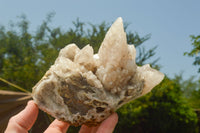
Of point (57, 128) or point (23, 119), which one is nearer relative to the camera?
point (23, 119)

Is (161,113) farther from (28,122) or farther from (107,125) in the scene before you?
(28,122)

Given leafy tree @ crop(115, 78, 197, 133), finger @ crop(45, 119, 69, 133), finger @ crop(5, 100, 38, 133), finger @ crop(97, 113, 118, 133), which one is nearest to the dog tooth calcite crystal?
finger @ crop(97, 113, 118, 133)

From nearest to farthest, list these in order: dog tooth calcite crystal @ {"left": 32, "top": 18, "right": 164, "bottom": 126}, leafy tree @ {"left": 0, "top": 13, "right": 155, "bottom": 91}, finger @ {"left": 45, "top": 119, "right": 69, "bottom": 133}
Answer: dog tooth calcite crystal @ {"left": 32, "top": 18, "right": 164, "bottom": 126} → finger @ {"left": 45, "top": 119, "right": 69, "bottom": 133} → leafy tree @ {"left": 0, "top": 13, "right": 155, "bottom": 91}

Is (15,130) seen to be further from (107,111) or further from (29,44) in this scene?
(29,44)

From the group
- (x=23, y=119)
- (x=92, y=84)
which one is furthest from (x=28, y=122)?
(x=92, y=84)

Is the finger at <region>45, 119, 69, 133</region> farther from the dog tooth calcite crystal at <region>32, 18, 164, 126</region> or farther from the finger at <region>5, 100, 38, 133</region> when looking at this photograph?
the dog tooth calcite crystal at <region>32, 18, 164, 126</region>

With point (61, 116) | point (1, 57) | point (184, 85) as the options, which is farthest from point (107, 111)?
point (184, 85)
